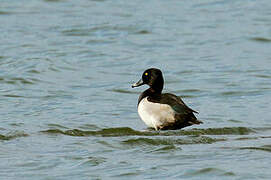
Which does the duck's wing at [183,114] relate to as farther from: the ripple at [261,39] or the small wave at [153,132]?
the ripple at [261,39]

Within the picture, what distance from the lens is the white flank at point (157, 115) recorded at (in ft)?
36.2

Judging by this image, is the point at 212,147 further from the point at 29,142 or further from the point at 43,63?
the point at 43,63

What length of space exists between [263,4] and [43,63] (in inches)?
426

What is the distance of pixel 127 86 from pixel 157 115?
412 centimetres

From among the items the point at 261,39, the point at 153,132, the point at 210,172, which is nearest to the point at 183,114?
the point at 153,132

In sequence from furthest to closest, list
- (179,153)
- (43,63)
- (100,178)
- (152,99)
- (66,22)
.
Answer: (66,22) < (43,63) < (152,99) < (179,153) < (100,178)

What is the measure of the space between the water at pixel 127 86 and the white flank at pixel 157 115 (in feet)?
0.57

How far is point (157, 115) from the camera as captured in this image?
11.0 metres

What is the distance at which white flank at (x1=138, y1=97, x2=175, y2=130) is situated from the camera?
36.2ft

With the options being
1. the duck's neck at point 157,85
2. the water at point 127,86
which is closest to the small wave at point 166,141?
the water at point 127,86

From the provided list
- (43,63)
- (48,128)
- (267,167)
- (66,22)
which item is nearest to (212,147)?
(267,167)

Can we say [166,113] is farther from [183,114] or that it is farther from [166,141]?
[166,141]

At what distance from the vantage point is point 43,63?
58.1ft

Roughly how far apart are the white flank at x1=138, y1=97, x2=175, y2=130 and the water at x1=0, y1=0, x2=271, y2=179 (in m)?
0.17
